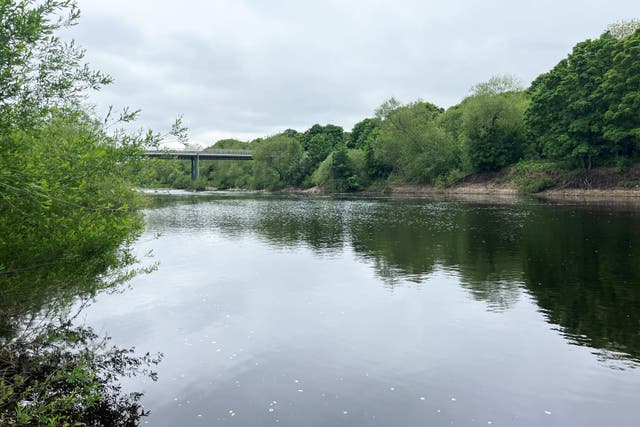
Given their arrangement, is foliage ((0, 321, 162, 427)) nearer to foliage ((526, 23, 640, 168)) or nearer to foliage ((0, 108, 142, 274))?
foliage ((0, 108, 142, 274))

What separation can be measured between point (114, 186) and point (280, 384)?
21.0 feet

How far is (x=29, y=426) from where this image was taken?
8.17 m

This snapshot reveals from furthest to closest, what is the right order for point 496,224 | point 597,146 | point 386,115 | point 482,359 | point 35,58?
point 386,115 → point 597,146 → point 496,224 → point 482,359 → point 35,58

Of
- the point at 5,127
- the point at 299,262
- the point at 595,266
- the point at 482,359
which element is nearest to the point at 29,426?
the point at 5,127

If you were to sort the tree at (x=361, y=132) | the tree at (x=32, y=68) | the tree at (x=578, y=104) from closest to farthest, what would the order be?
the tree at (x=32, y=68), the tree at (x=578, y=104), the tree at (x=361, y=132)

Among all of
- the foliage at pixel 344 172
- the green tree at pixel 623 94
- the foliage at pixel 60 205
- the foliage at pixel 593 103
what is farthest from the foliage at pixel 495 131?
the foliage at pixel 60 205

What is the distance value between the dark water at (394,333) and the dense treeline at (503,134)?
6.05 metres

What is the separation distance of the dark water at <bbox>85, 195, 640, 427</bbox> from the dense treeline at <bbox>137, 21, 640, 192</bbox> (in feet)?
19.9

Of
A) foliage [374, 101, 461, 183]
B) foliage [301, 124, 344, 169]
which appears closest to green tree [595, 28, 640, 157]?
foliage [374, 101, 461, 183]

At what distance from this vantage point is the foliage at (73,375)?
28.2 feet

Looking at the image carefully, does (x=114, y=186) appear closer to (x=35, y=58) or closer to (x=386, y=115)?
(x=35, y=58)

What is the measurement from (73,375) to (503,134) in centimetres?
9333

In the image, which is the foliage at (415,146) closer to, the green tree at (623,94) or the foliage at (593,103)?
the foliage at (593,103)

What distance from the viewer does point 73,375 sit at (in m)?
7.43
